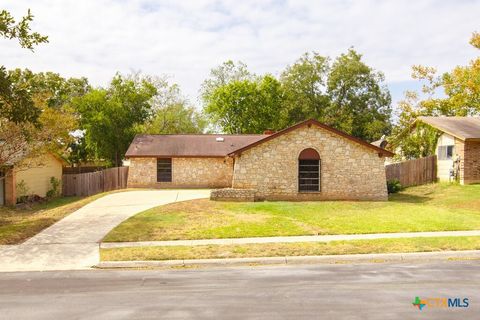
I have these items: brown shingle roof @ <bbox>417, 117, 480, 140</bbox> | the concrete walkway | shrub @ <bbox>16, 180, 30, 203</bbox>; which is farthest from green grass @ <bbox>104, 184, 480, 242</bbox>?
shrub @ <bbox>16, 180, 30, 203</bbox>

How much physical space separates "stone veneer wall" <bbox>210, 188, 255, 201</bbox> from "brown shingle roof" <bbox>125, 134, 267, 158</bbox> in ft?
29.2

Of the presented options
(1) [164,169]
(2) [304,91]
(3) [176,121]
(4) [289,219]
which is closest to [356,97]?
(2) [304,91]

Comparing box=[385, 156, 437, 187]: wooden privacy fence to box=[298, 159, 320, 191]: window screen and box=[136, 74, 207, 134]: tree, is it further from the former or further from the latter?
box=[136, 74, 207, 134]: tree

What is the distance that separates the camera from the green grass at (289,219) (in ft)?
46.0

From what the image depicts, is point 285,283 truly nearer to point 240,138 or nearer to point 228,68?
point 240,138

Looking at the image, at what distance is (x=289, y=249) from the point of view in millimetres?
11633

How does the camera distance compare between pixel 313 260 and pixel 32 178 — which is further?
pixel 32 178

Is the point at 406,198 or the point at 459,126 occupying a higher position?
the point at 459,126

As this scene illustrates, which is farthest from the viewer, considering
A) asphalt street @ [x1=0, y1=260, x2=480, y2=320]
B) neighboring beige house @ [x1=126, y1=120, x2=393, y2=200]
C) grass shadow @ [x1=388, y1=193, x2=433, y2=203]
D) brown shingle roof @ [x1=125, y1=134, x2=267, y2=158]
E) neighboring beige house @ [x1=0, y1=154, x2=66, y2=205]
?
brown shingle roof @ [x1=125, y1=134, x2=267, y2=158]

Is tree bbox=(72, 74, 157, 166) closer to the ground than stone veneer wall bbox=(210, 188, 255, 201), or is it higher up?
higher up

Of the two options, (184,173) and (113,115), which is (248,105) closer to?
(113,115)

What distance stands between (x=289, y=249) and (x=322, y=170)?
38.4 ft

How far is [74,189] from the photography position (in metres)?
32.6

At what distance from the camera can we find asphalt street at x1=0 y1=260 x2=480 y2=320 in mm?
6949
